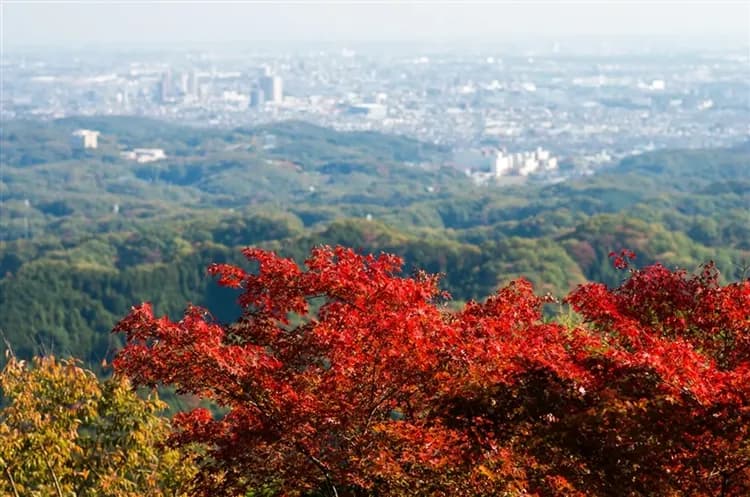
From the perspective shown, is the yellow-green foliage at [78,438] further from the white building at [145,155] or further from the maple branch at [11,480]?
the white building at [145,155]

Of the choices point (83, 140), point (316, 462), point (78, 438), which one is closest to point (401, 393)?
point (316, 462)

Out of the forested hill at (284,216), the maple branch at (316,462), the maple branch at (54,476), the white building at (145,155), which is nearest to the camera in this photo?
the maple branch at (316,462)

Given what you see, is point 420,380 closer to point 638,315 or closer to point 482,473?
point 482,473

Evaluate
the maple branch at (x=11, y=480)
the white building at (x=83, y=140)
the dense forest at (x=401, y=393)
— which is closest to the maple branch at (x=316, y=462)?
the dense forest at (x=401, y=393)

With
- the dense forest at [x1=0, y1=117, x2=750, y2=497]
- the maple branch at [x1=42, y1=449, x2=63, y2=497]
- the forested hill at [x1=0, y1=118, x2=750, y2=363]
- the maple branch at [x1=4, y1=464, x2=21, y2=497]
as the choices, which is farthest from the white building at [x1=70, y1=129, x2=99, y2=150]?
the maple branch at [x1=4, y1=464, x2=21, y2=497]

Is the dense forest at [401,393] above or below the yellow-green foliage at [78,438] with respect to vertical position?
above

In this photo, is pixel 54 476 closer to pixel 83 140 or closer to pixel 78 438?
pixel 78 438

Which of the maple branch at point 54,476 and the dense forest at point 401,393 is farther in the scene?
the maple branch at point 54,476
